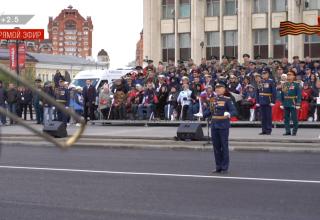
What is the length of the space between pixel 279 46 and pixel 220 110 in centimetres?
4798

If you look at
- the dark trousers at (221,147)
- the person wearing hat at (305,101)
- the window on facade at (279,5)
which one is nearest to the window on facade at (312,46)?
the window on facade at (279,5)

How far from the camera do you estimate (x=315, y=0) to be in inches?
2299

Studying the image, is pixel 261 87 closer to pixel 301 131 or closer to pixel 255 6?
pixel 301 131

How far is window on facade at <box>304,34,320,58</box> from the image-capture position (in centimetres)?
5703

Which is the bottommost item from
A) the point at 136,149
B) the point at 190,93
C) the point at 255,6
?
the point at 136,149

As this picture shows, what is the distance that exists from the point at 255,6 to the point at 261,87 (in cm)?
4327

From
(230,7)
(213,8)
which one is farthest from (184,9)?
(230,7)

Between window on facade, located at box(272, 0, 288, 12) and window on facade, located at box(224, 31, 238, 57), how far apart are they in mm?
4402

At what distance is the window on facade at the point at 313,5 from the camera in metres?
58.2

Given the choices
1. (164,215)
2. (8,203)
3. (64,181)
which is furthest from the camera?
(64,181)

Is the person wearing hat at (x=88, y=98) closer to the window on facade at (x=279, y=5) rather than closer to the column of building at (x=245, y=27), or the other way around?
the column of building at (x=245, y=27)

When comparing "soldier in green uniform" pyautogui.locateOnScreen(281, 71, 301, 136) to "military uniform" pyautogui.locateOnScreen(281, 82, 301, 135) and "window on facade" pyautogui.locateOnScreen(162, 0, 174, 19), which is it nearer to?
"military uniform" pyautogui.locateOnScreen(281, 82, 301, 135)

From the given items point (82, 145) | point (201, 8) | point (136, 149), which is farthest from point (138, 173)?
point (201, 8)

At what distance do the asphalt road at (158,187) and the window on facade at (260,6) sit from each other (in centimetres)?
4609
